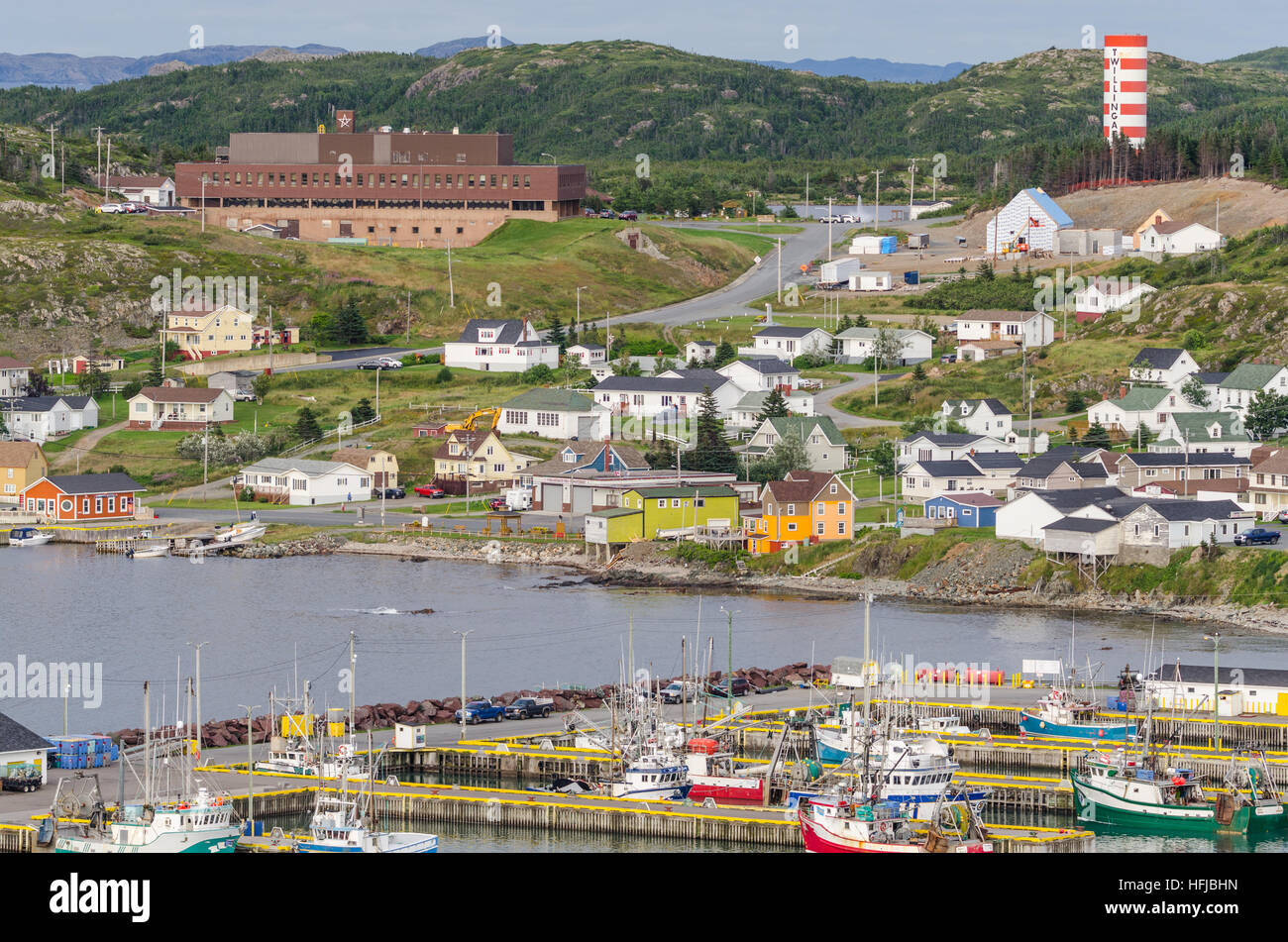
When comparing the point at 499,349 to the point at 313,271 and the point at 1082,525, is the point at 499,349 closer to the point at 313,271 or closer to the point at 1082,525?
the point at 313,271

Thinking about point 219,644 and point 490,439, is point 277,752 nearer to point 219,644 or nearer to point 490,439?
point 219,644

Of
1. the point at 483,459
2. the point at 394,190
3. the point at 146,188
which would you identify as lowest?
the point at 483,459

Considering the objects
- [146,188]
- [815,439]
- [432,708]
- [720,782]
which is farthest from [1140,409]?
[146,188]

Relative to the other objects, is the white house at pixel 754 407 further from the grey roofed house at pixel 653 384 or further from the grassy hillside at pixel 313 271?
the grassy hillside at pixel 313 271

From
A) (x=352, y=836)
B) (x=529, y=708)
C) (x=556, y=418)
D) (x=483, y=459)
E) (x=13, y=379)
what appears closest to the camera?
(x=352, y=836)

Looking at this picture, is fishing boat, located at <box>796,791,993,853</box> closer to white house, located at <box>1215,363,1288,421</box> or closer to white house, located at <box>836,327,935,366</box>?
white house, located at <box>1215,363,1288,421</box>

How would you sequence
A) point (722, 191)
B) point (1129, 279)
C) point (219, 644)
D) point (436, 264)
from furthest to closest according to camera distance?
point (722, 191), point (436, 264), point (1129, 279), point (219, 644)

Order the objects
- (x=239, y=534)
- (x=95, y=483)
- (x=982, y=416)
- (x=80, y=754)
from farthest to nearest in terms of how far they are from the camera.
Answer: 1. (x=982, y=416)
2. (x=95, y=483)
3. (x=239, y=534)
4. (x=80, y=754)
